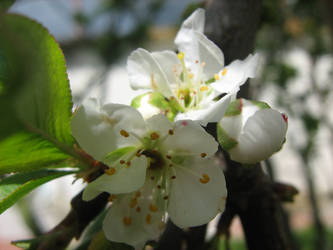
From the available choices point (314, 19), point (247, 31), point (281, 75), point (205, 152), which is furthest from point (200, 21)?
point (314, 19)

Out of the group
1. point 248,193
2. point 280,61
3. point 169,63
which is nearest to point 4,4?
point 169,63

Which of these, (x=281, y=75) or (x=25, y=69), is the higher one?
(x=25, y=69)

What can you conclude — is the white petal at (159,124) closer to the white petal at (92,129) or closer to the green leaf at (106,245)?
the white petal at (92,129)

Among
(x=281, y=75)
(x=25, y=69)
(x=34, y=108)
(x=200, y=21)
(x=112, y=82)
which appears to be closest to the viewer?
(x=25, y=69)

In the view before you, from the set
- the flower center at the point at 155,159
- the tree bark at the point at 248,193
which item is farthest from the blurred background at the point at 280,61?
the flower center at the point at 155,159

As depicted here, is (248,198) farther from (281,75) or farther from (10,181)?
(281,75)

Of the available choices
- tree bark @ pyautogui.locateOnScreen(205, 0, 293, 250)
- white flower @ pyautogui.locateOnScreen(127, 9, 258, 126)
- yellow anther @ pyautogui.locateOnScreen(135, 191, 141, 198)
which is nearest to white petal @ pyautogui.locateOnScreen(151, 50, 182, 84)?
white flower @ pyautogui.locateOnScreen(127, 9, 258, 126)

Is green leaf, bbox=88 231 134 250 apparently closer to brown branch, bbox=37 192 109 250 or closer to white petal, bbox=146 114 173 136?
brown branch, bbox=37 192 109 250
